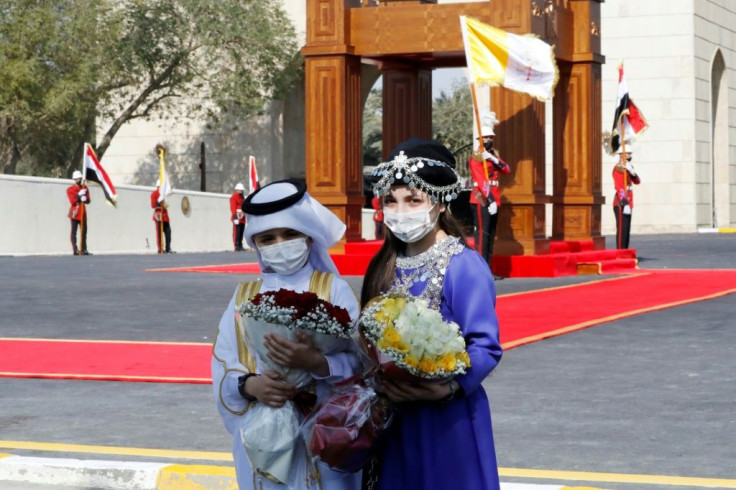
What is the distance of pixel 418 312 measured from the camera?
409 centimetres

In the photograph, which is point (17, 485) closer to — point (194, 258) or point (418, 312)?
point (418, 312)

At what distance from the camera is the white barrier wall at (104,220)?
3356cm

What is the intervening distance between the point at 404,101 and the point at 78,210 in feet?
40.5

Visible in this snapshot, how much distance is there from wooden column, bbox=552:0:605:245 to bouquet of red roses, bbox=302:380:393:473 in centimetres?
1904

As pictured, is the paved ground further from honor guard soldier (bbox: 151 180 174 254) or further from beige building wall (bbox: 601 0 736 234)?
beige building wall (bbox: 601 0 736 234)

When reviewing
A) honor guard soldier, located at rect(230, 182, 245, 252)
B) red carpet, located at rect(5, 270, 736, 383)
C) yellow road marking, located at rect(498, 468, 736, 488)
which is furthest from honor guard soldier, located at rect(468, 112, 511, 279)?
honor guard soldier, located at rect(230, 182, 245, 252)

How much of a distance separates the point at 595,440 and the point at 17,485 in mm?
3021

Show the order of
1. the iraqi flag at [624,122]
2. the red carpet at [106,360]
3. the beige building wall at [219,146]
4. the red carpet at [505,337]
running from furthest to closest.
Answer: the beige building wall at [219,146], the iraqi flag at [624,122], the red carpet at [505,337], the red carpet at [106,360]

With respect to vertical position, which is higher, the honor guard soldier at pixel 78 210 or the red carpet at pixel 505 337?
the honor guard soldier at pixel 78 210

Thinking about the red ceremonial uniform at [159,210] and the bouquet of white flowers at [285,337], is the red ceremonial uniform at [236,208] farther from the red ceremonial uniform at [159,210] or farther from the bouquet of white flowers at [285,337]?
the bouquet of white flowers at [285,337]

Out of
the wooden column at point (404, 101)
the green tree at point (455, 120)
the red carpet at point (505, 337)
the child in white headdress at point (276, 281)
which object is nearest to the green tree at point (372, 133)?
the green tree at point (455, 120)

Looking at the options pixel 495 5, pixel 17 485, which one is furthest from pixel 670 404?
pixel 495 5

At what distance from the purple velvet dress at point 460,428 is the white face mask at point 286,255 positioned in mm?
573

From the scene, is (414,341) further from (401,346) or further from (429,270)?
(429,270)
